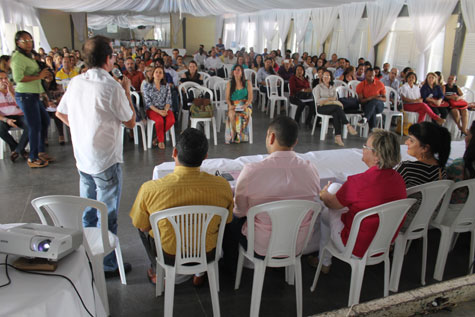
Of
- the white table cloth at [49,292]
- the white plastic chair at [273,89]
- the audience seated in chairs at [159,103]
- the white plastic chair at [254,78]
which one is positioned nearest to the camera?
the white table cloth at [49,292]

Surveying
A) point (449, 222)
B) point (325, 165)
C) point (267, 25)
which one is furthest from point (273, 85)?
point (267, 25)

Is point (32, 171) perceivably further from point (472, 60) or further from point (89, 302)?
point (472, 60)

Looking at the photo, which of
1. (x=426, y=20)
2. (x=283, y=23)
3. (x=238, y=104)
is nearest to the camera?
(x=238, y=104)

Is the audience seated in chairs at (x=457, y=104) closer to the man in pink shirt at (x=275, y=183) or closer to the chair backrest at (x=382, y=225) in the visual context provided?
the chair backrest at (x=382, y=225)

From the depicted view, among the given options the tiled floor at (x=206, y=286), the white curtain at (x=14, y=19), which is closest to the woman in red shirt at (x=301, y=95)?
the tiled floor at (x=206, y=286)

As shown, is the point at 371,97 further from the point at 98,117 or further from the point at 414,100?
the point at 98,117

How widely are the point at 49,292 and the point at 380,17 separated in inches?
397

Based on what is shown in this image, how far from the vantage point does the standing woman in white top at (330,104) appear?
19.1 feet

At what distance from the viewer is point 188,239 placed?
1.85 m

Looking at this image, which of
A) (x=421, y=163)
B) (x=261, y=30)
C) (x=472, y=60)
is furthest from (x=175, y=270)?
(x=261, y=30)

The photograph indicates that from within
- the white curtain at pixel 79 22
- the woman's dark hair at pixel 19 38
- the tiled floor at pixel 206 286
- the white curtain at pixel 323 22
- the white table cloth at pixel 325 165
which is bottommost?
the tiled floor at pixel 206 286

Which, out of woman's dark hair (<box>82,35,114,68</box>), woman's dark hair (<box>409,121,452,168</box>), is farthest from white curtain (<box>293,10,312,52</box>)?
woman's dark hair (<box>82,35,114,68</box>)

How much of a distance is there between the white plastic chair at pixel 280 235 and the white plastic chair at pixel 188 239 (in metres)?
0.18

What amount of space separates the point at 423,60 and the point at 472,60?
104 cm
